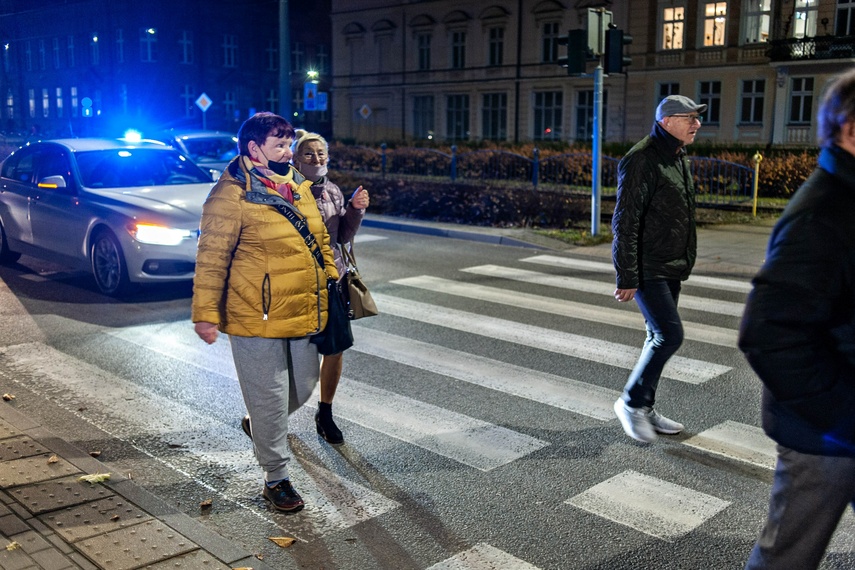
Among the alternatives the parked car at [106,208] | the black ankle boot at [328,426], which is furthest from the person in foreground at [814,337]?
the parked car at [106,208]

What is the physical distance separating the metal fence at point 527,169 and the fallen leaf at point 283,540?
1476cm

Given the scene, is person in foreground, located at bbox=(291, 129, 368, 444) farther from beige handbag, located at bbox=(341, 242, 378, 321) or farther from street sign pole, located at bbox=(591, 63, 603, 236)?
street sign pole, located at bbox=(591, 63, 603, 236)

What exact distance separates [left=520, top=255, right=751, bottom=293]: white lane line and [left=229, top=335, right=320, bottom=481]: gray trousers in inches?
277

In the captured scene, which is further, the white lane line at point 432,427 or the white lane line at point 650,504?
the white lane line at point 432,427

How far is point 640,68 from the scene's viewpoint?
39188mm

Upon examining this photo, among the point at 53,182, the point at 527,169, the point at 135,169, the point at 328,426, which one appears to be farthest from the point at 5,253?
the point at 527,169

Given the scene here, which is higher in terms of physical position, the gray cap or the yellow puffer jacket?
the gray cap

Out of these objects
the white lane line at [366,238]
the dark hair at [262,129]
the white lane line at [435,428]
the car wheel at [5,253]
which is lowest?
the white lane line at [435,428]

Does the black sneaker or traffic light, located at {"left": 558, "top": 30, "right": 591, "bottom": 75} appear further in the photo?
traffic light, located at {"left": 558, "top": 30, "right": 591, "bottom": 75}

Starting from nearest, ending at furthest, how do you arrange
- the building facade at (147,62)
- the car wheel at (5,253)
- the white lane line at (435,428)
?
the white lane line at (435,428), the car wheel at (5,253), the building facade at (147,62)

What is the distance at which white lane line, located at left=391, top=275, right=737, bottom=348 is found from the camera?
805cm

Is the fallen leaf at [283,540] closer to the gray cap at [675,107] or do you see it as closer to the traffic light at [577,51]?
the gray cap at [675,107]

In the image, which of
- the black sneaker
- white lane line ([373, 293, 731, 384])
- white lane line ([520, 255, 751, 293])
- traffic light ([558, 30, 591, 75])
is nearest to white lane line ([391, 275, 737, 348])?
white lane line ([373, 293, 731, 384])

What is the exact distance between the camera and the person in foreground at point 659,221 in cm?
A: 514
